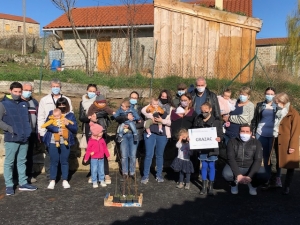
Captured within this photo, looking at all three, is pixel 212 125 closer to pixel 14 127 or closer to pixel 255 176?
pixel 255 176

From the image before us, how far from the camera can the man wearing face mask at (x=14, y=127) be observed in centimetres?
530

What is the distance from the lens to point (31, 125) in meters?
5.76

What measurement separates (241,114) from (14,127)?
3.96 meters

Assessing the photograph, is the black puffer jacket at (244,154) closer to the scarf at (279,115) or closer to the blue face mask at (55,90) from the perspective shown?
the scarf at (279,115)

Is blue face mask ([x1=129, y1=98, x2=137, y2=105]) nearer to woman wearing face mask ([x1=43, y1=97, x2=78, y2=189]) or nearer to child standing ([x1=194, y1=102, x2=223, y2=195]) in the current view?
woman wearing face mask ([x1=43, y1=97, x2=78, y2=189])

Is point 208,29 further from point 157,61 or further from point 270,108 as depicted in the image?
point 270,108

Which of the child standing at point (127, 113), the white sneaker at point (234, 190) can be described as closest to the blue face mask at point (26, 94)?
the child standing at point (127, 113)

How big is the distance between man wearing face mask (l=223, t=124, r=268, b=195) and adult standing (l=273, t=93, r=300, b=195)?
1.34ft

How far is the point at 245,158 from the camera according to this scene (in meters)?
5.55

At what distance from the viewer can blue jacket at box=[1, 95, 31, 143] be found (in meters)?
5.31

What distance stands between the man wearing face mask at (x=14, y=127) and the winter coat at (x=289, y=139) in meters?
4.34

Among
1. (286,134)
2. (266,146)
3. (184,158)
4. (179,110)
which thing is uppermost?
(179,110)

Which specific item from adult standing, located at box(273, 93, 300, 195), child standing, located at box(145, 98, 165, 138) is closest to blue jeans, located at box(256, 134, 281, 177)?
adult standing, located at box(273, 93, 300, 195)

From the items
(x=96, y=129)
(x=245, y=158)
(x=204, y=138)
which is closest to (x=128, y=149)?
(x=96, y=129)
